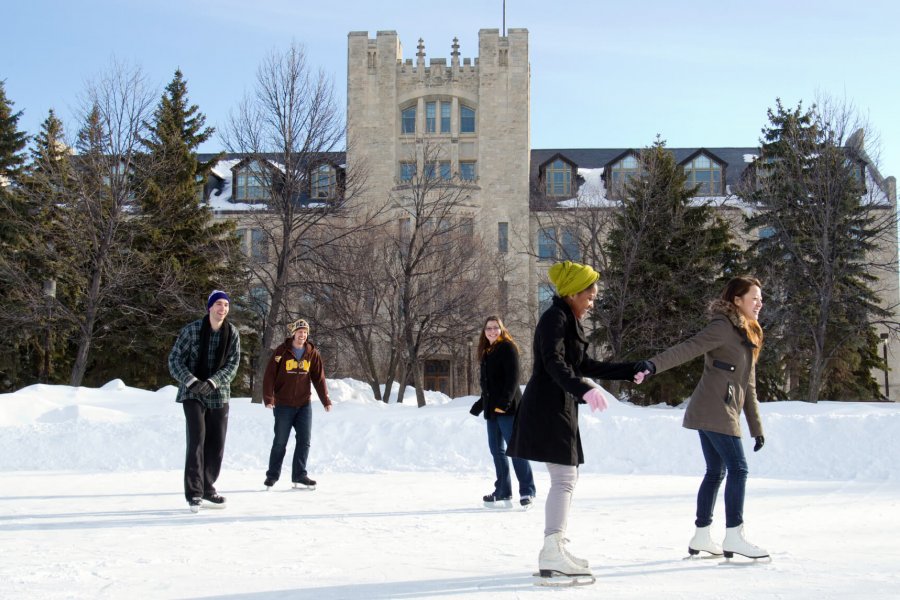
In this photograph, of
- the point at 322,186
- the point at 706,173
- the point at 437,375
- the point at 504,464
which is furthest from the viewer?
the point at 706,173

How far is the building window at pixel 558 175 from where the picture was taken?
49375 mm

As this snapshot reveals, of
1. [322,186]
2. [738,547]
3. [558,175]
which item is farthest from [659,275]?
[738,547]

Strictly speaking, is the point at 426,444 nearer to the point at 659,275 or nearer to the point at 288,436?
the point at 288,436

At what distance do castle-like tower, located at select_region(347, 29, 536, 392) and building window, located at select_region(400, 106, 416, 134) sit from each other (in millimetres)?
54

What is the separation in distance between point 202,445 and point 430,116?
41699mm

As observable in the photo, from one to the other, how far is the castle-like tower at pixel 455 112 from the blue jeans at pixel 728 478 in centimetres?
4125

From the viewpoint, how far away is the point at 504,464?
835cm

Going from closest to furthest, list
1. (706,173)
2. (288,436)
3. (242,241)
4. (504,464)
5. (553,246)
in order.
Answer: (504,464), (288,436), (242,241), (553,246), (706,173)

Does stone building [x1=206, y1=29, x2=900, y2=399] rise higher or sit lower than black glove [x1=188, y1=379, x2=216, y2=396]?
higher

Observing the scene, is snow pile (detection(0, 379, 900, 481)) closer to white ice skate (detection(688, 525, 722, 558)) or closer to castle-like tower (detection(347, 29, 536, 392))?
white ice skate (detection(688, 525, 722, 558))

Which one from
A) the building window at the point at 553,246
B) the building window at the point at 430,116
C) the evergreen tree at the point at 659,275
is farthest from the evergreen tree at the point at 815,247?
the building window at the point at 430,116

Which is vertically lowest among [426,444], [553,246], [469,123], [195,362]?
[426,444]

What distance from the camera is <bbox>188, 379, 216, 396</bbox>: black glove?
758cm

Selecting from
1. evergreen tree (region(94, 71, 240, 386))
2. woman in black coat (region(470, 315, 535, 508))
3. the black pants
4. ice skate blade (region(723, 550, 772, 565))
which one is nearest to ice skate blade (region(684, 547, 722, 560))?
ice skate blade (region(723, 550, 772, 565))
